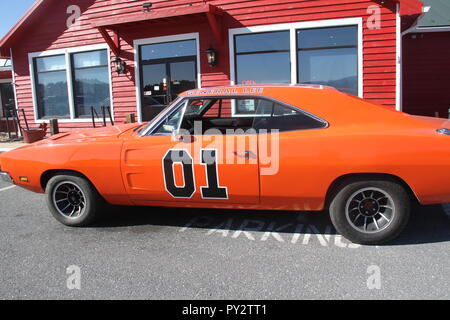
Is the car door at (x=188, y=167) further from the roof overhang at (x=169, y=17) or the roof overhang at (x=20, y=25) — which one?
the roof overhang at (x=20, y=25)

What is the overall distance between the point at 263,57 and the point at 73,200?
21.9ft

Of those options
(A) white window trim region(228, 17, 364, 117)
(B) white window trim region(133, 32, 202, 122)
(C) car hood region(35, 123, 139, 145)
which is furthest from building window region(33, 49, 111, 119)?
(C) car hood region(35, 123, 139, 145)

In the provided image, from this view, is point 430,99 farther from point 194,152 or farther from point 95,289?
point 95,289

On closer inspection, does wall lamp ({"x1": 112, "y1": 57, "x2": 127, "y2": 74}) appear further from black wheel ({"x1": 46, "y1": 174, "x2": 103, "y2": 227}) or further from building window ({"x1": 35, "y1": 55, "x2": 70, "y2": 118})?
black wheel ({"x1": 46, "y1": 174, "x2": 103, "y2": 227})

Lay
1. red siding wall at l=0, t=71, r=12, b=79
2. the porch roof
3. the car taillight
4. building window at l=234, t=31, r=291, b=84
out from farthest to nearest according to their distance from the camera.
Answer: red siding wall at l=0, t=71, r=12, b=79, building window at l=234, t=31, r=291, b=84, the porch roof, the car taillight

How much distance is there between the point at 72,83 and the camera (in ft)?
38.8

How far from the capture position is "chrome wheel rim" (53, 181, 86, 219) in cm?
401

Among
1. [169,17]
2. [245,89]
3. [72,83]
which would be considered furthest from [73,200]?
[72,83]

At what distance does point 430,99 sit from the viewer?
39.2 ft

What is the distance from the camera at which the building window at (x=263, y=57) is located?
9.26 meters

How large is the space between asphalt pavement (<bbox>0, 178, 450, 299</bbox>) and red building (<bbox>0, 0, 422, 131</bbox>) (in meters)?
5.39

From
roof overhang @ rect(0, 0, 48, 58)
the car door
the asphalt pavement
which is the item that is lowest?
the asphalt pavement
